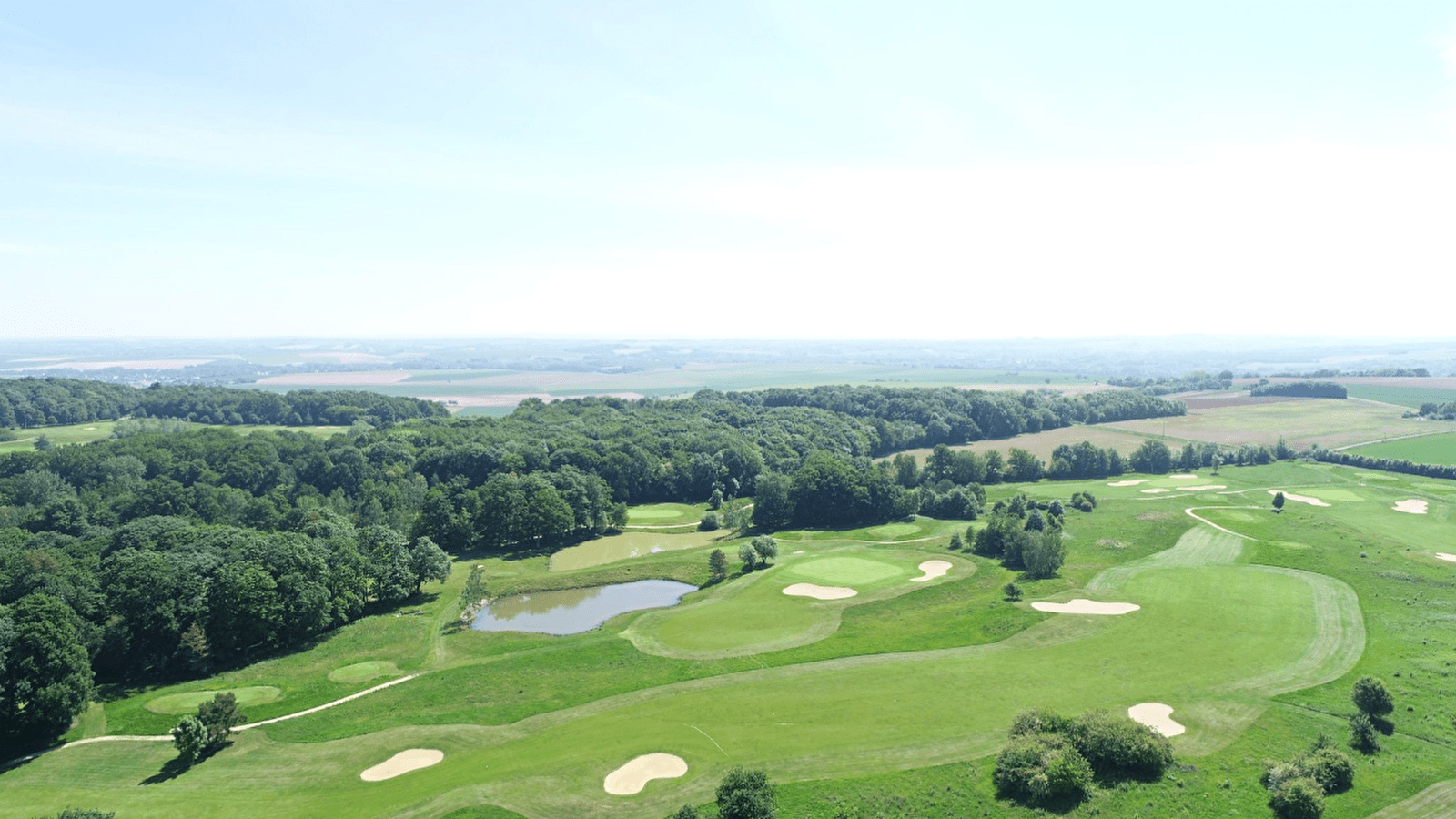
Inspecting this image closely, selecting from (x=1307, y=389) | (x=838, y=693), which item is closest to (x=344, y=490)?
(x=838, y=693)

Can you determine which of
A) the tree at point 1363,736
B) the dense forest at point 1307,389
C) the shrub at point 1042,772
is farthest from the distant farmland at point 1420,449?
the shrub at point 1042,772

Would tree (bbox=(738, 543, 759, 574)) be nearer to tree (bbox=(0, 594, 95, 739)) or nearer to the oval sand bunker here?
the oval sand bunker

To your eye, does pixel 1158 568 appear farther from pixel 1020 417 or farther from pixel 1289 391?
pixel 1289 391

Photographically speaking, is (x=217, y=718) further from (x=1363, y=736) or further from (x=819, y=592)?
(x=1363, y=736)

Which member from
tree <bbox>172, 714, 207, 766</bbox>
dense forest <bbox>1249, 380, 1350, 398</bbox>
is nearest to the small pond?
tree <bbox>172, 714, 207, 766</bbox>

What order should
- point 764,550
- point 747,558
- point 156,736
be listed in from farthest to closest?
1. point 764,550
2. point 747,558
3. point 156,736
